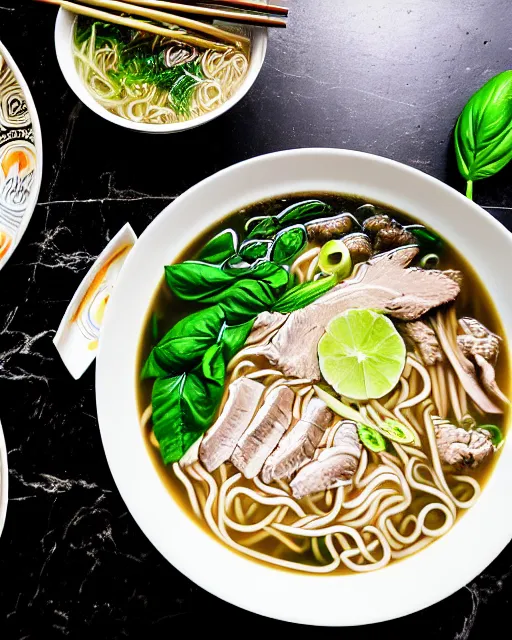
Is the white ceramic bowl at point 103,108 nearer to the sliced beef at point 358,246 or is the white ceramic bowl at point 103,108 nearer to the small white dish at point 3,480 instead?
the sliced beef at point 358,246

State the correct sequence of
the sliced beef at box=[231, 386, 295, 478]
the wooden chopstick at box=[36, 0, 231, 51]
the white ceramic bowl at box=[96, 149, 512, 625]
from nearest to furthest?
the white ceramic bowl at box=[96, 149, 512, 625], the sliced beef at box=[231, 386, 295, 478], the wooden chopstick at box=[36, 0, 231, 51]

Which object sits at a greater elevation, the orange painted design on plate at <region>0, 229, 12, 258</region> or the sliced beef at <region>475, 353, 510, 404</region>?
the sliced beef at <region>475, 353, 510, 404</region>

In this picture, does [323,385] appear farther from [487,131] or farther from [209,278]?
[487,131]

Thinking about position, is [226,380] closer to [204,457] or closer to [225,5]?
[204,457]

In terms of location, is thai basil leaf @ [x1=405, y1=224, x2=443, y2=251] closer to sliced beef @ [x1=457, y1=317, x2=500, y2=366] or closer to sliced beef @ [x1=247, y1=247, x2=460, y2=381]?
sliced beef @ [x1=247, y1=247, x2=460, y2=381]

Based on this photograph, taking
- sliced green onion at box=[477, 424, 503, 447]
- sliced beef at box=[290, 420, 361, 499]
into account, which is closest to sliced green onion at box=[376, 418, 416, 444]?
sliced beef at box=[290, 420, 361, 499]

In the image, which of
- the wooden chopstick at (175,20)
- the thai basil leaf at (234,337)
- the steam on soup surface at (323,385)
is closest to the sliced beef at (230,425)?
the steam on soup surface at (323,385)

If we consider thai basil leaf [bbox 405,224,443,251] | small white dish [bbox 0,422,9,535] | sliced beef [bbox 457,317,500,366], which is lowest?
small white dish [bbox 0,422,9,535]

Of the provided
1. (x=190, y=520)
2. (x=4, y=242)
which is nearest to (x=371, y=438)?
(x=190, y=520)
